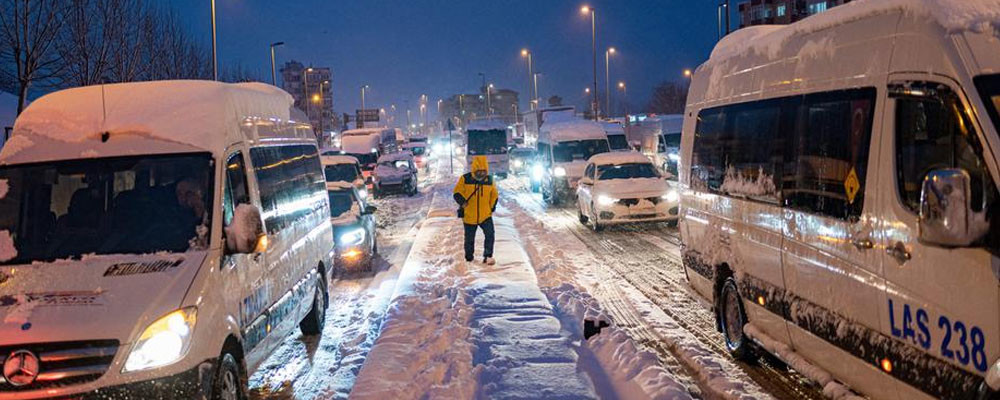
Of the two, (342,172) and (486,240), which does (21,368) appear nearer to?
(486,240)

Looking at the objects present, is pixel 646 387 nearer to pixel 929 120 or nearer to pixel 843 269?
pixel 843 269

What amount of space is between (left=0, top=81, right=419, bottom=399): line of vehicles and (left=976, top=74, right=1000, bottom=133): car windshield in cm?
457

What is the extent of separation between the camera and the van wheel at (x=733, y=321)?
776 cm

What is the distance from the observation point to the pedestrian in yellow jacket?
1405 cm

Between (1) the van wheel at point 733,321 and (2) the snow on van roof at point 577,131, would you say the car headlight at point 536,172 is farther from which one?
(1) the van wheel at point 733,321

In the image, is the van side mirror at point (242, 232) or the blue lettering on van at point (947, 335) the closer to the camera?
the blue lettering on van at point (947, 335)

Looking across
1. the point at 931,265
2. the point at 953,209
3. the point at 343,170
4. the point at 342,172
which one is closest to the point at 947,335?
the point at 931,265

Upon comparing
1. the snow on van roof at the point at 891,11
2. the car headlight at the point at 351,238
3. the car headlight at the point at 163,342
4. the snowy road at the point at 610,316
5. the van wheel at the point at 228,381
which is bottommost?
the snowy road at the point at 610,316

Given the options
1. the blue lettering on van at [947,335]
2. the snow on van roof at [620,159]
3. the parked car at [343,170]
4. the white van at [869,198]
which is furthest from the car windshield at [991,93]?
the parked car at [343,170]

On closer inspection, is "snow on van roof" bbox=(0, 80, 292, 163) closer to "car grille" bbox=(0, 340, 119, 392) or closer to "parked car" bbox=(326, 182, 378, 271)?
"car grille" bbox=(0, 340, 119, 392)

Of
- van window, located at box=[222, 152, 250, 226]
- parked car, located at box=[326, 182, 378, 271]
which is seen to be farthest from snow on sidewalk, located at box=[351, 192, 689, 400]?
parked car, located at box=[326, 182, 378, 271]

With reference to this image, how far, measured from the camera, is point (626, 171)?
2108 cm

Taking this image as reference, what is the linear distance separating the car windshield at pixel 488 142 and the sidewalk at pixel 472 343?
1280 inches

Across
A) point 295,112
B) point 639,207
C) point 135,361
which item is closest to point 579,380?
point 135,361
